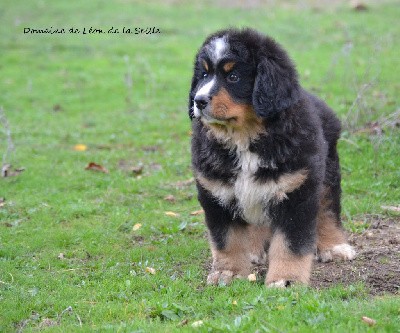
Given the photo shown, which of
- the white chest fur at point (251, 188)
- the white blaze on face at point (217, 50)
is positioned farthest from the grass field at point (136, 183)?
the white blaze on face at point (217, 50)

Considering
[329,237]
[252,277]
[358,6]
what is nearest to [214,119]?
[252,277]

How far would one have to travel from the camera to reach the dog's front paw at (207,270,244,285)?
6242mm

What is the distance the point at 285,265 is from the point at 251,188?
2.27 feet

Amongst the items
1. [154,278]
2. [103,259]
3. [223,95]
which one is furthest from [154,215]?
[223,95]

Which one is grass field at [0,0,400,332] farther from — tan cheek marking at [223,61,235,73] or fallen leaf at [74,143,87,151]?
tan cheek marking at [223,61,235,73]

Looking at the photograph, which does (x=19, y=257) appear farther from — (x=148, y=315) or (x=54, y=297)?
Answer: (x=148, y=315)

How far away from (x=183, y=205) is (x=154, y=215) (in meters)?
0.59

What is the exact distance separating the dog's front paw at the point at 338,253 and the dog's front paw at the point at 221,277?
3.44 feet

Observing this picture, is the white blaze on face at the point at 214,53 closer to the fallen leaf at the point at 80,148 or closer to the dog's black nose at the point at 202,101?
the dog's black nose at the point at 202,101

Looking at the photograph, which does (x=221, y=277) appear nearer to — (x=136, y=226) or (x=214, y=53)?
(x=214, y=53)

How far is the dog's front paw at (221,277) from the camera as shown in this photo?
6242 mm

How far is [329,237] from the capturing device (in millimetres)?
7051

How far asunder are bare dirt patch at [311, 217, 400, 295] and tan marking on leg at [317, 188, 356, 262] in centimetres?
9

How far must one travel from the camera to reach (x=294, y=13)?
82.1ft
